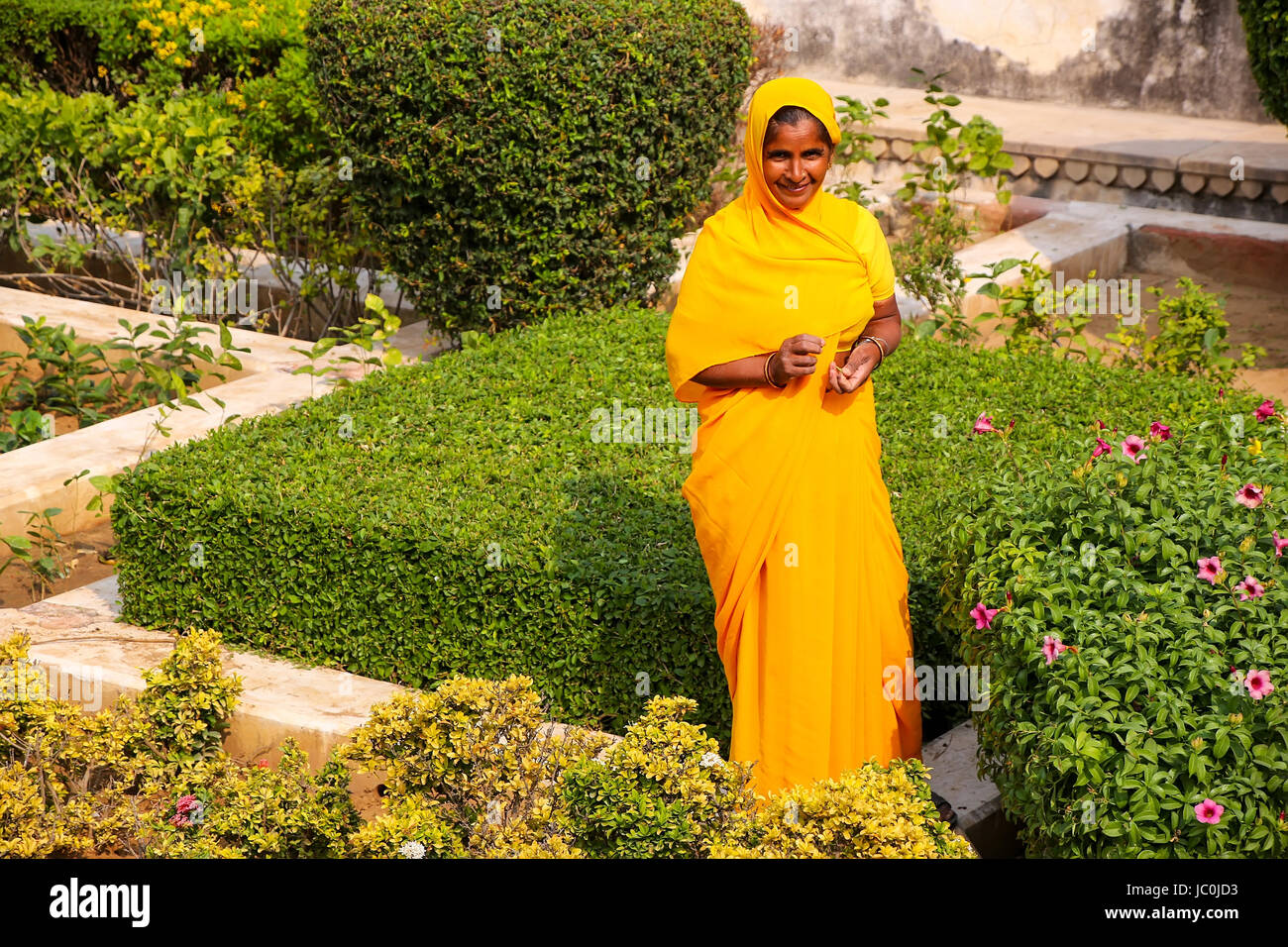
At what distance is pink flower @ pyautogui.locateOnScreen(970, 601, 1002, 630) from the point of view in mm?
3469

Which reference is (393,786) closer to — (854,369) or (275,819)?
(275,819)

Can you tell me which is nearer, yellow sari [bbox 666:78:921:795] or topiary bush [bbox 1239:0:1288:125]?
yellow sari [bbox 666:78:921:795]

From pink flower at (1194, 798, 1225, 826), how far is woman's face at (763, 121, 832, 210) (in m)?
1.70

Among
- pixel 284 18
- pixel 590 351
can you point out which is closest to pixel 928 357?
pixel 590 351

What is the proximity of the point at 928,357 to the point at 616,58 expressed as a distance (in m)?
2.16

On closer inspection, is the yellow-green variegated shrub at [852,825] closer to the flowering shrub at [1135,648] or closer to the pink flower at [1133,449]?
the flowering shrub at [1135,648]

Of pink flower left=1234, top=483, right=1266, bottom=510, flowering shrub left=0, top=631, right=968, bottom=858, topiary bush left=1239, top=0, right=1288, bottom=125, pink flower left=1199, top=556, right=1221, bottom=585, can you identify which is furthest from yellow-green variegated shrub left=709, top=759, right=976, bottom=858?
topiary bush left=1239, top=0, right=1288, bottom=125

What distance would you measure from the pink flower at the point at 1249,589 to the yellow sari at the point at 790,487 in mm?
903

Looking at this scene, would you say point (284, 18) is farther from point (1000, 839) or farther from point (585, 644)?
point (1000, 839)

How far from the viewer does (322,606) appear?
4.98 meters

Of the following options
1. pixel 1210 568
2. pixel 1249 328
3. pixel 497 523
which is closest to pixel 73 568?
pixel 497 523

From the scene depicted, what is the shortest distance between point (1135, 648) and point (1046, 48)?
36.8 feet

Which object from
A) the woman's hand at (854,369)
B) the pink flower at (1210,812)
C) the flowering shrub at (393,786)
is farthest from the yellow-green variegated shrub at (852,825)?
the woman's hand at (854,369)

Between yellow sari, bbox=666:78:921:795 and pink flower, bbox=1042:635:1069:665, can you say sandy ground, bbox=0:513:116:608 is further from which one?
pink flower, bbox=1042:635:1069:665
